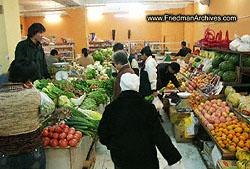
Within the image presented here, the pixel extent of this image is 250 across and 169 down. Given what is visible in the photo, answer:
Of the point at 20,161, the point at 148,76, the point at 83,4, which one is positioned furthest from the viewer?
the point at 83,4

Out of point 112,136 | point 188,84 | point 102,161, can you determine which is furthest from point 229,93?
point 112,136

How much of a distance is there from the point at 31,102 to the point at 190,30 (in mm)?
15444

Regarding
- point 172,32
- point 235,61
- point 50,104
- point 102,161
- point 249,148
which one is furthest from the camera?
point 172,32

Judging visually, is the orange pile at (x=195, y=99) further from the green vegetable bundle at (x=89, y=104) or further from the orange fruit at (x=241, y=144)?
the green vegetable bundle at (x=89, y=104)

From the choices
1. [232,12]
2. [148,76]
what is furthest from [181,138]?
[232,12]

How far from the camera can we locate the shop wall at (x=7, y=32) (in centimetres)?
609

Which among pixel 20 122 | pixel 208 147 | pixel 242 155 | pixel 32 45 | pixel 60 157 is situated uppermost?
pixel 32 45

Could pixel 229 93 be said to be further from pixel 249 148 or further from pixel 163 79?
pixel 163 79

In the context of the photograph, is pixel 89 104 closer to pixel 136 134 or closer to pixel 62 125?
pixel 62 125

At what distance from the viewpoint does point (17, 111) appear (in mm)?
2229

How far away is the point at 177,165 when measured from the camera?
7.82 feet

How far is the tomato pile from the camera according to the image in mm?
2971

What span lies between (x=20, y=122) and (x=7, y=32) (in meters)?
4.67

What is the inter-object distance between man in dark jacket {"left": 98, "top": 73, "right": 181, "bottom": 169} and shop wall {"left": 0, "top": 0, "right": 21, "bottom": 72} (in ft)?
Result: 15.6
